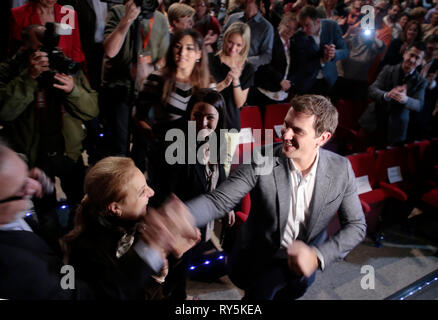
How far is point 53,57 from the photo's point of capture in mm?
1753

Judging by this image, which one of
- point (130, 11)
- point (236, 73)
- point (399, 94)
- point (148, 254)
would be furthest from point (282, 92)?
point (148, 254)

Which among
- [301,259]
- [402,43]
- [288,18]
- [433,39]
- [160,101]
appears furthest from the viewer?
[402,43]

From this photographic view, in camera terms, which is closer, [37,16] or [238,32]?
[37,16]

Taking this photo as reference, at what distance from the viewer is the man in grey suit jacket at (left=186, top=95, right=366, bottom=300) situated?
135 cm

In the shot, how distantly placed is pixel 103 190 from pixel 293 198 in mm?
809

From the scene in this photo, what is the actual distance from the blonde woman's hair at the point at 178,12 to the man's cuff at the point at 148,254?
1.78m

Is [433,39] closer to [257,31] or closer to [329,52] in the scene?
[329,52]

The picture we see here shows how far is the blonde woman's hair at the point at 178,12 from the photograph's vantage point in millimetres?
2283

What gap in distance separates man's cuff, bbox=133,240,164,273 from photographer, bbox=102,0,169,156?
140cm

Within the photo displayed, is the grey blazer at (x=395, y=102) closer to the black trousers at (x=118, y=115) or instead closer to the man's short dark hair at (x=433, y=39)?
the man's short dark hair at (x=433, y=39)

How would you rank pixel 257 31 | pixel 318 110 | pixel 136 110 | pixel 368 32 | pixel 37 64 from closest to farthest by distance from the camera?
pixel 318 110
pixel 37 64
pixel 136 110
pixel 257 31
pixel 368 32

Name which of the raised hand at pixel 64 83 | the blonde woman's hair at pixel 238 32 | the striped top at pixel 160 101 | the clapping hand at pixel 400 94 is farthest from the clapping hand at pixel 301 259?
the clapping hand at pixel 400 94

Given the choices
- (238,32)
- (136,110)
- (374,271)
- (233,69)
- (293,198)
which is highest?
(238,32)
